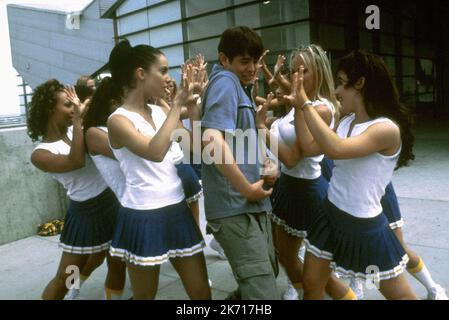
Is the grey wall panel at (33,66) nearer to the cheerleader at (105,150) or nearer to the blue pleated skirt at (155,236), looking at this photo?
the cheerleader at (105,150)

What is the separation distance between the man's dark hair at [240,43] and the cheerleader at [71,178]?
3.39 feet

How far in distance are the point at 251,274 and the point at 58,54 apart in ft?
92.1

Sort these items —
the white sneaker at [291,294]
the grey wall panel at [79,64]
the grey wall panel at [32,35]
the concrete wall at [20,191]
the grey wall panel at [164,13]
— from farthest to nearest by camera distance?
the grey wall panel at [32,35]
the grey wall panel at [79,64]
the grey wall panel at [164,13]
the concrete wall at [20,191]
the white sneaker at [291,294]

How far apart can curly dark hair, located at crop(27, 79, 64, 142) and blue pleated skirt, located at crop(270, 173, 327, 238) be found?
5.25 feet

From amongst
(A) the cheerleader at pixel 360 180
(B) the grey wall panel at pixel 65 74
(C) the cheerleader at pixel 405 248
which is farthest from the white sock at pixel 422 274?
(B) the grey wall panel at pixel 65 74

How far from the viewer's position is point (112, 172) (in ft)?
8.20

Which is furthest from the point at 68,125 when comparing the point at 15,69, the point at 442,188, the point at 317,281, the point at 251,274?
the point at 15,69

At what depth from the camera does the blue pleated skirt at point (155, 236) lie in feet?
6.89

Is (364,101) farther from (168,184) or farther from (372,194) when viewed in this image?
(168,184)

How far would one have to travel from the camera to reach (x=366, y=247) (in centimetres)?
204

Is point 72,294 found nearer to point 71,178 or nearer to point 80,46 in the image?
point 71,178

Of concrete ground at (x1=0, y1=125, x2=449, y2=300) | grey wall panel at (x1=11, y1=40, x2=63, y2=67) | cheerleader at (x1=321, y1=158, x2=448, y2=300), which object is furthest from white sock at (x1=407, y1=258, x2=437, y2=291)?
grey wall panel at (x1=11, y1=40, x2=63, y2=67)

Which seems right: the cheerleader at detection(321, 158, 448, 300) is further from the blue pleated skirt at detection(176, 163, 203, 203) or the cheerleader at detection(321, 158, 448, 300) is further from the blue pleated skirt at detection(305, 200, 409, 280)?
the blue pleated skirt at detection(176, 163, 203, 203)

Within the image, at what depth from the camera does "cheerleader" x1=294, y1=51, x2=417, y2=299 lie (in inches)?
77.0
